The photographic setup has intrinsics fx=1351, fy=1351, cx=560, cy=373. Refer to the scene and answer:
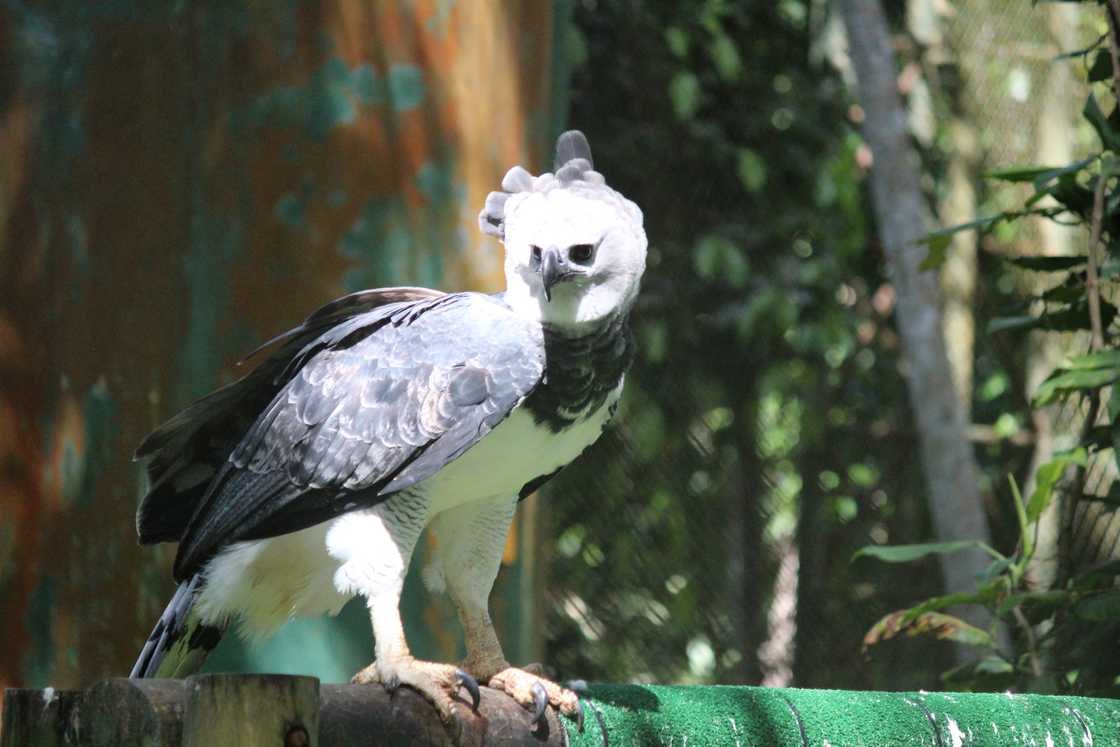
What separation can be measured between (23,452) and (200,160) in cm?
51

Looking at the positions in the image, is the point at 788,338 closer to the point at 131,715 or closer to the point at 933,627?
the point at 933,627

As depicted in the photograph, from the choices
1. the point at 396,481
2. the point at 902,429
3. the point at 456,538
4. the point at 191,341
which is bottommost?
the point at 902,429

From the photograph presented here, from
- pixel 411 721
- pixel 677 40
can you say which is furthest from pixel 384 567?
pixel 677 40

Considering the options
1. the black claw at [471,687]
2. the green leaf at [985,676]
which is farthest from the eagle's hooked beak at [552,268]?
the green leaf at [985,676]

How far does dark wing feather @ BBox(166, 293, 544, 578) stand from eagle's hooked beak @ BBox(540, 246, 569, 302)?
11cm

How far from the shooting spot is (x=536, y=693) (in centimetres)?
156

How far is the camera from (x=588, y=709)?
1.53 metres

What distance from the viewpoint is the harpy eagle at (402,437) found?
1.61 meters

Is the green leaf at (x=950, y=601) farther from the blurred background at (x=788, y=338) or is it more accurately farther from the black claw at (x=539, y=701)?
the black claw at (x=539, y=701)

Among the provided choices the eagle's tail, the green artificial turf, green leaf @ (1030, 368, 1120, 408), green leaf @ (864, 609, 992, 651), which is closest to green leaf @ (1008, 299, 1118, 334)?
green leaf @ (1030, 368, 1120, 408)

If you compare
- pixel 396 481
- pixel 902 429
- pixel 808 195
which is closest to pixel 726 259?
pixel 808 195

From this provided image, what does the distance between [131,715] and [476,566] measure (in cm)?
82

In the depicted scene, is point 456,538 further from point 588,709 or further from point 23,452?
point 23,452

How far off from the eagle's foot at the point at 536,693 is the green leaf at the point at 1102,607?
2.62ft
